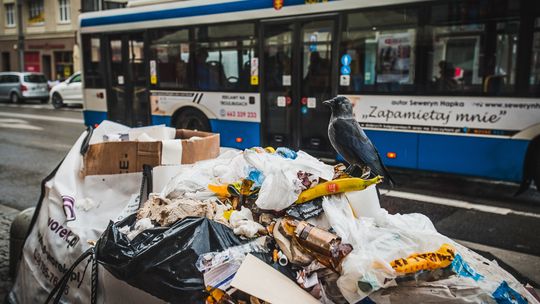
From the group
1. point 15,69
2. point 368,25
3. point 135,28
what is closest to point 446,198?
point 368,25

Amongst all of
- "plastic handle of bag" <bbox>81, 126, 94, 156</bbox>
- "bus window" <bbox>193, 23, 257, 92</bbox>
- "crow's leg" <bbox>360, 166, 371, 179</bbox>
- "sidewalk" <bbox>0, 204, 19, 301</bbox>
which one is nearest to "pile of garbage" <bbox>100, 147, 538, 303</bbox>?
"crow's leg" <bbox>360, 166, 371, 179</bbox>

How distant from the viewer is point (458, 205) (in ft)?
20.7

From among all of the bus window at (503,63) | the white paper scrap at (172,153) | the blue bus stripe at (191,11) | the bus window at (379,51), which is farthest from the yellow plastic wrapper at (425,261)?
the blue bus stripe at (191,11)

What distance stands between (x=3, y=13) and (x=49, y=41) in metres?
6.58

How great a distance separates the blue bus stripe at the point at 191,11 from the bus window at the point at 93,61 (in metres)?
0.38

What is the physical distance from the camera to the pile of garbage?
6.89ft

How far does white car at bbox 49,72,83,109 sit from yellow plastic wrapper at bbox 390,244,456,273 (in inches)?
873

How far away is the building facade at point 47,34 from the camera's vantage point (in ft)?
106

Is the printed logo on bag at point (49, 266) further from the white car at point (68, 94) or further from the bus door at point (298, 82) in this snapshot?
the white car at point (68, 94)

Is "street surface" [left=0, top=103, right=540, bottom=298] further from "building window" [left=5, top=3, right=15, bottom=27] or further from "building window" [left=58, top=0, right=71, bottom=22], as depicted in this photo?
"building window" [left=5, top=3, right=15, bottom=27]

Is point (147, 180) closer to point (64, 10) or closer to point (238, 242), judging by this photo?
point (238, 242)

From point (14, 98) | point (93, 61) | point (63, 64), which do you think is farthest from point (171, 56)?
point (63, 64)

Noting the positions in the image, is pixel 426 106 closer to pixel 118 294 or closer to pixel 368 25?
pixel 368 25

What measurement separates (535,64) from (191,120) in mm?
5969
